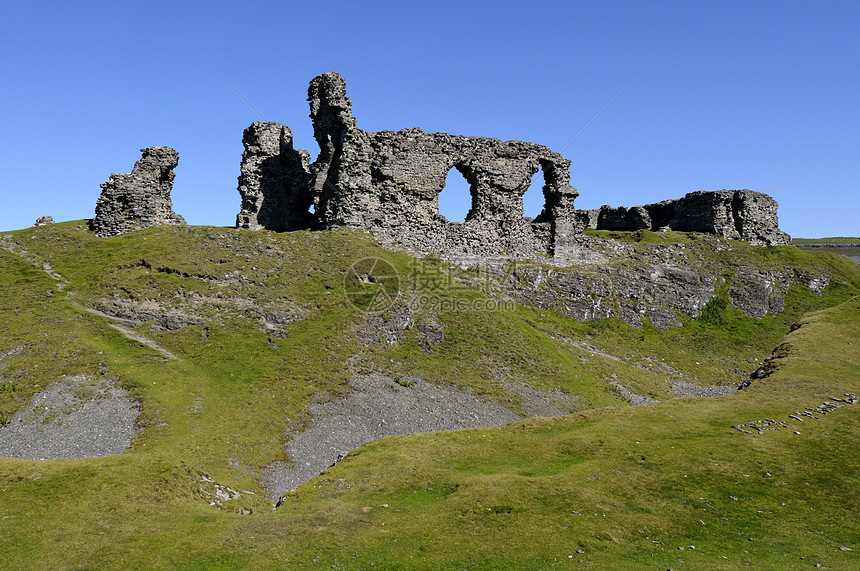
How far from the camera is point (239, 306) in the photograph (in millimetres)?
42156

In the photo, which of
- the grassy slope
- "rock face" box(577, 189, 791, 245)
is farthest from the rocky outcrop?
"rock face" box(577, 189, 791, 245)

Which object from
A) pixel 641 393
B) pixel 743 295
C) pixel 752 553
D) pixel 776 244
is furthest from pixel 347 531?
pixel 776 244

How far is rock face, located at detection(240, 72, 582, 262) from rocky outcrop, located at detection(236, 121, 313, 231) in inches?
8.2

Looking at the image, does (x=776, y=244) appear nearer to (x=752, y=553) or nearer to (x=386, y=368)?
(x=386, y=368)

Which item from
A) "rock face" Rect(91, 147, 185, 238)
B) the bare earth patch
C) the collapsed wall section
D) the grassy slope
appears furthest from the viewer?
the collapsed wall section

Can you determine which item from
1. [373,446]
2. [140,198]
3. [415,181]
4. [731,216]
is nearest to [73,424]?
[373,446]

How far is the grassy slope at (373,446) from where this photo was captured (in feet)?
56.0

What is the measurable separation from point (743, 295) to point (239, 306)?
5577 cm

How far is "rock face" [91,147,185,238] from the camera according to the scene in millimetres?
52438

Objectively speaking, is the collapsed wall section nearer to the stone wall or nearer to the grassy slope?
the stone wall

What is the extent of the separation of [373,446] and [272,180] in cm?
3971

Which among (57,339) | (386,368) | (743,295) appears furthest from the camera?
(743,295)

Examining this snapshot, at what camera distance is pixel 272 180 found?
59438 mm

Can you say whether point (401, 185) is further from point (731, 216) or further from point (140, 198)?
point (731, 216)
